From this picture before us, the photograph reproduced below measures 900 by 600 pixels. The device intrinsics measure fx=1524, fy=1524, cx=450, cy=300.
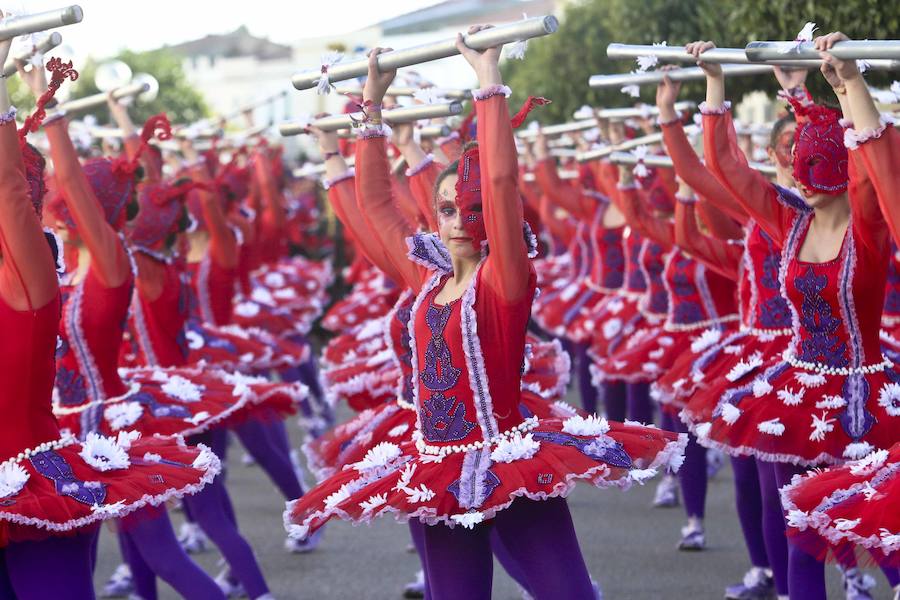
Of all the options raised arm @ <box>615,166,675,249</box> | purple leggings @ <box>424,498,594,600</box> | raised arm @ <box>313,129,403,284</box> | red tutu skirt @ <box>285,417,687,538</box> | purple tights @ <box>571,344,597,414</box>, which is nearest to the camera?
red tutu skirt @ <box>285,417,687,538</box>

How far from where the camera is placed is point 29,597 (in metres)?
4.47

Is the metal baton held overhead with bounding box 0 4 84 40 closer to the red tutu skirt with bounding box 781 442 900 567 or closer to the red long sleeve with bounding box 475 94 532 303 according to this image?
the red long sleeve with bounding box 475 94 532 303

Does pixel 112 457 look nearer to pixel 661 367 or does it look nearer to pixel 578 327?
pixel 661 367

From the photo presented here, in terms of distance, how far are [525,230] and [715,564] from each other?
3703mm

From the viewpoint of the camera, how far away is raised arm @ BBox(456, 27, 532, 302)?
14.0ft

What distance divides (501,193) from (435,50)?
44 centimetres

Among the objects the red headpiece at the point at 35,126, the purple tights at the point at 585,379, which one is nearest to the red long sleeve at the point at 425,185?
the red headpiece at the point at 35,126

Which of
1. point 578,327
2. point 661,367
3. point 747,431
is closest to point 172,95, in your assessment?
point 578,327

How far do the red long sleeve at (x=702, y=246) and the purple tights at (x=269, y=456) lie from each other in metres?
2.21

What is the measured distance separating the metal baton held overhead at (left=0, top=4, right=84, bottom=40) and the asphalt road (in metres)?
3.87

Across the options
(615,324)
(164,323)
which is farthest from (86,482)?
(615,324)

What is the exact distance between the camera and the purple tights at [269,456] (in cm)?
748

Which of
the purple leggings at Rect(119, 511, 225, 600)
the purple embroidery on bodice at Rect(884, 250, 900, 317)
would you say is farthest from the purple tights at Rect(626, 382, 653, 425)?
the purple leggings at Rect(119, 511, 225, 600)

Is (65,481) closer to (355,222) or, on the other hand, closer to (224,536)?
(355,222)
